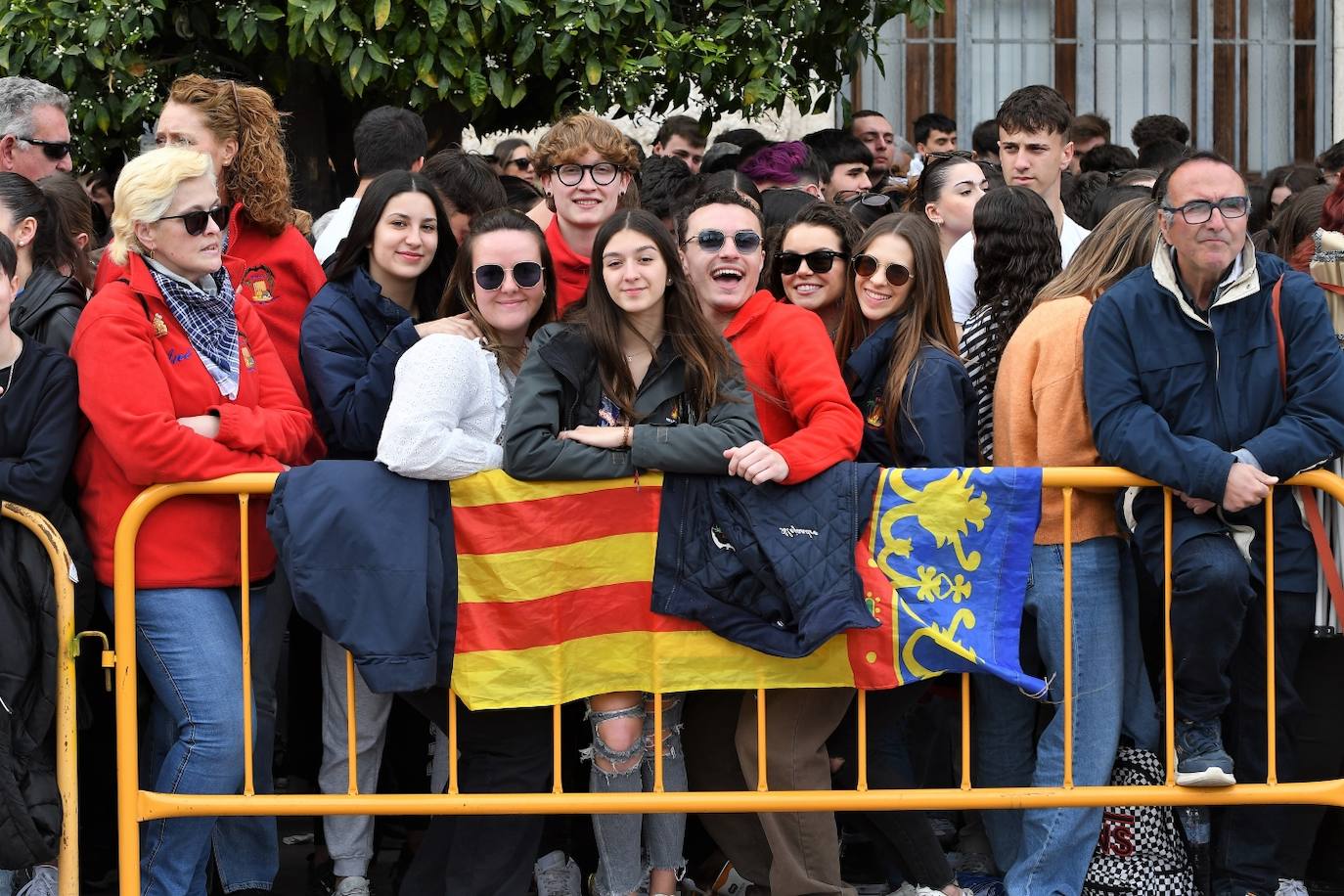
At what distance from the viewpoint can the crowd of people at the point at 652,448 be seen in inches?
194

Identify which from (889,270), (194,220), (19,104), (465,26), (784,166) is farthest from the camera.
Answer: (784,166)

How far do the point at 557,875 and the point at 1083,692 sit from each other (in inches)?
63.0

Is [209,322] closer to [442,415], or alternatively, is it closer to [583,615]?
[442,415]

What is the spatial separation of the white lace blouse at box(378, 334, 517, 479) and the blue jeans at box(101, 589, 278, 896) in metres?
0.67

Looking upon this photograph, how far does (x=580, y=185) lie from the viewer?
6.00 m

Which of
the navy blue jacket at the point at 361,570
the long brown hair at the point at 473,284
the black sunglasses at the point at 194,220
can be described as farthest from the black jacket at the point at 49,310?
the long brown hair at the point at 473,284

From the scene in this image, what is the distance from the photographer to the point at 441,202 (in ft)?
18.7

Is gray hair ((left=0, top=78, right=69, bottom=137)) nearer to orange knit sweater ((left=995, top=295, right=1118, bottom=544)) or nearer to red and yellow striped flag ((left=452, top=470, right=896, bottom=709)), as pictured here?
red and yellow striped flag ((left=452, top=470, right=896, bottom=709))

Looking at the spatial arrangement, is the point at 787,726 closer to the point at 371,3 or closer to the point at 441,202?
the point at 441,202

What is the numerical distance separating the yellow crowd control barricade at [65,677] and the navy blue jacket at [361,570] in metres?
0.55

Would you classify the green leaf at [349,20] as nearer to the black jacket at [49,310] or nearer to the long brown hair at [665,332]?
the black jacket at [49,310]

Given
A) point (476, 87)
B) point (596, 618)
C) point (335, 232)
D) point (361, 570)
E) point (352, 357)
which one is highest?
point (476, 87)

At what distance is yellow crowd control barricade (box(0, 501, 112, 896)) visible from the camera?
15.9 ft

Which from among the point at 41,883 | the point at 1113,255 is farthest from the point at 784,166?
the point at 41,883
